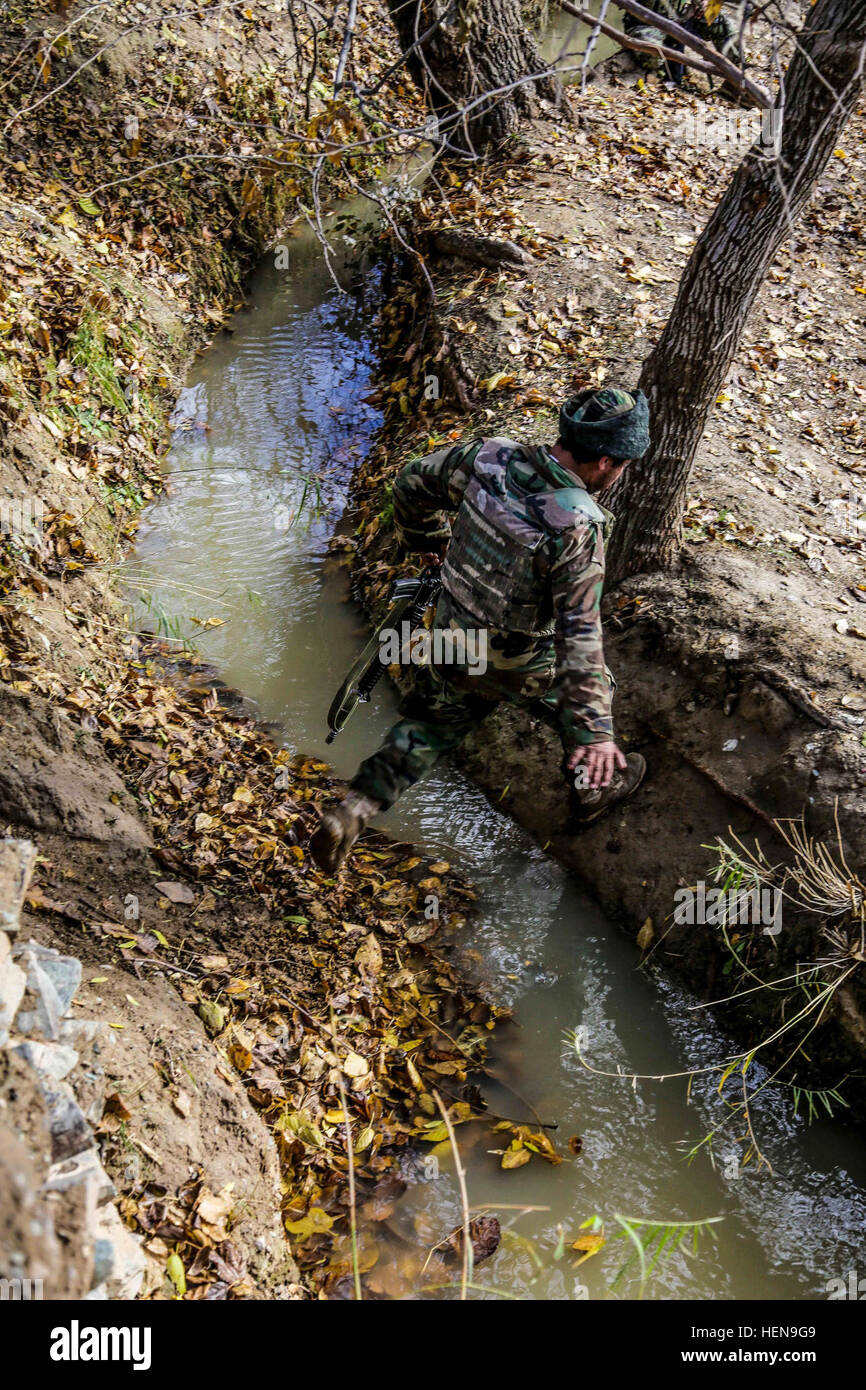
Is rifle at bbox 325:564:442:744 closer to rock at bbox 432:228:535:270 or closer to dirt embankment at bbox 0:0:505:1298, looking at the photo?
dirt embankment at bbox 0:0:505:1298

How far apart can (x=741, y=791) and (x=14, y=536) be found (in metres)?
3.94

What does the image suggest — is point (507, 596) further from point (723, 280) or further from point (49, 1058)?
point (49, 1058)

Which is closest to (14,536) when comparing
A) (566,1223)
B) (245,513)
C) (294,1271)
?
(245,513)

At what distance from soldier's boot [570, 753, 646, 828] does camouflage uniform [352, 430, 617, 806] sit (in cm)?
50

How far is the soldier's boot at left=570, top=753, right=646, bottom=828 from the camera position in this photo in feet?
14.7

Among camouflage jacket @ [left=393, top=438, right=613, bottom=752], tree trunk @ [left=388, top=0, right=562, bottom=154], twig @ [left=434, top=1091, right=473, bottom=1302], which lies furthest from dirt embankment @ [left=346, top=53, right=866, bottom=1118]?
twig @ [left=434, top=1091, right=473, bottom=1302]

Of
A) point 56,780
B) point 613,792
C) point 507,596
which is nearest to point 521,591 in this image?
point 507,596

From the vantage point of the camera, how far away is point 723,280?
13.8 ft

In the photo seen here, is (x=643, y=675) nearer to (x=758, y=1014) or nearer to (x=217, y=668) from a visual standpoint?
(x=758, y=1014)

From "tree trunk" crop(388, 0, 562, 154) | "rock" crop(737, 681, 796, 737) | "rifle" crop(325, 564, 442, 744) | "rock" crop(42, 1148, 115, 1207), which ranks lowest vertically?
"rock" crop(42, 1148, 115, 1207)

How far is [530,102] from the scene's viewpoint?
29.3 ft

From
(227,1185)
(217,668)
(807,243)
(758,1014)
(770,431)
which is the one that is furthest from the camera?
(807,243)

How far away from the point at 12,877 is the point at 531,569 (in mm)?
2180

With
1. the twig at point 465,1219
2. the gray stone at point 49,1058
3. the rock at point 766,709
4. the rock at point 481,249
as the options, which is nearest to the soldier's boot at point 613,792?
the rock at point 766,709
